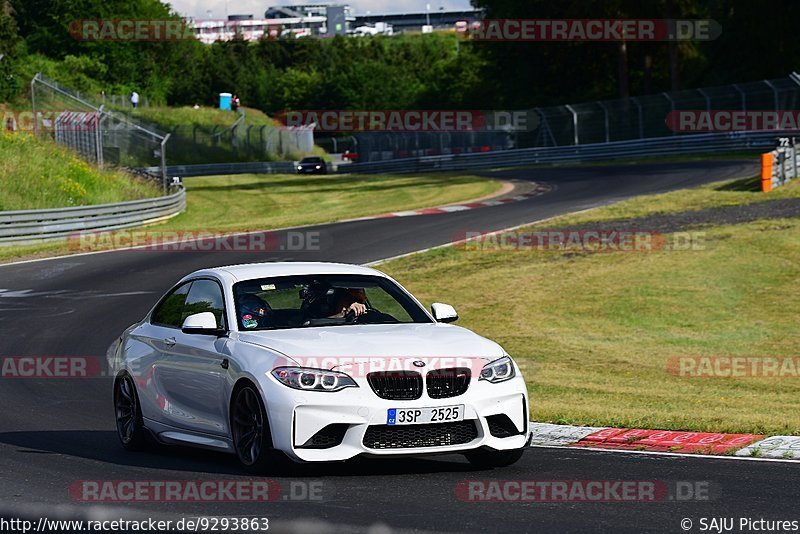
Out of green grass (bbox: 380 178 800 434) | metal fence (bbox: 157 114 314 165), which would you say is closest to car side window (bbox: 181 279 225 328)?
green grass (bbox: 380 178 800 434)

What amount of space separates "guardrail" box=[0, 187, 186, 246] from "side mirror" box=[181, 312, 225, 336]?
23.3 meters

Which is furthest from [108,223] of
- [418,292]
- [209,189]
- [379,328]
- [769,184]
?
[379,328]

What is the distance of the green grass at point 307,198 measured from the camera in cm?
3956

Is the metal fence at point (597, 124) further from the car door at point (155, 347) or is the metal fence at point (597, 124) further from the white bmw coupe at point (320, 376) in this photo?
the white bmw coupe at point (320, 376)

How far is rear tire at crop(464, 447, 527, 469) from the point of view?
8852mm

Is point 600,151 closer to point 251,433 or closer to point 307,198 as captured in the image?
point 307,198

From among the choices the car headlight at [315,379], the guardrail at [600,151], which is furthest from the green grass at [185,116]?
the car headlight at [315,379]

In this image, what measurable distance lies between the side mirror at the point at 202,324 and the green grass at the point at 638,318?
4.02 meters

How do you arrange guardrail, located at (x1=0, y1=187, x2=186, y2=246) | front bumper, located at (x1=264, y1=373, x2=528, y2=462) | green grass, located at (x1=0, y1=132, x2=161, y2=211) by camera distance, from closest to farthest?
front bumper, located at (x1=264, y1=373, x2=528, y2=462) → guardrail, located at (x1=0, y1=187, x2=186, y2=246) → green grass, located at (x1=0, y1=132, x2=161, y2=211)

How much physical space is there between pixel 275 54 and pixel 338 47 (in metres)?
8.22

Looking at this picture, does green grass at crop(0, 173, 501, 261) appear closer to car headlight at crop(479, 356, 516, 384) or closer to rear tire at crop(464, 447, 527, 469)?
rear tire at crop(464, 447, 527, 469)

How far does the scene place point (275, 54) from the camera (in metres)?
159

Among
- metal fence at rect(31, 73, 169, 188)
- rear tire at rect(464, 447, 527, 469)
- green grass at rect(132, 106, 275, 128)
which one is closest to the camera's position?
rear tire at rect(464, 447, 527, 469)

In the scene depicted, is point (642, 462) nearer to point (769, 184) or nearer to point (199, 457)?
point (199, 457)
